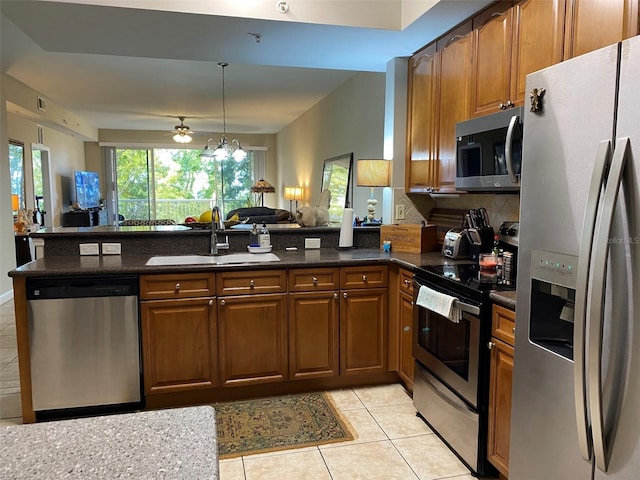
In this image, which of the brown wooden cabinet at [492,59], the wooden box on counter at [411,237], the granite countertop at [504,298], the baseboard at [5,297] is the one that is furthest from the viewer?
the baseboard at [5,297]

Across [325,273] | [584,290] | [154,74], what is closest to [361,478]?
[325,273]

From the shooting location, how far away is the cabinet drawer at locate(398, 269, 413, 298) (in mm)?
2751

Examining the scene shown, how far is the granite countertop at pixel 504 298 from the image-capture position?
1832mm

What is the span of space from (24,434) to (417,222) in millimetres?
3145

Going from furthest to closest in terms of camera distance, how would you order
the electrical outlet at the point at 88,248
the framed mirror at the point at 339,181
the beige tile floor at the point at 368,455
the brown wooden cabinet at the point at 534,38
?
the framed mirror at the point at 339,181
the electrical outlet at the point at 88,248
the beige tile floor at the point at 368,455
the brown wooden cabinet at the point at 534,38

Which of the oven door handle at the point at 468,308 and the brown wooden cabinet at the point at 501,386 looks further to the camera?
the oven door handle at the point at 468,308

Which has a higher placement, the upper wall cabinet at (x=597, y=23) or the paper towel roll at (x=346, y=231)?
the upper wall cabinet at (x=597, y=23)

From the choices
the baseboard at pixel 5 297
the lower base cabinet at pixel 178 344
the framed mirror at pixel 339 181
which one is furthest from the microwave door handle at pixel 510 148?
the baseboard at pixel 5 297

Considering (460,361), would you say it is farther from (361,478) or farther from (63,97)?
(63,97)

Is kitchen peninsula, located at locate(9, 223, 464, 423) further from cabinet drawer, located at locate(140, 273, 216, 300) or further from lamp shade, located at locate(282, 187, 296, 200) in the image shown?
lamp shade, located at locate(282, 187, 296, 200)

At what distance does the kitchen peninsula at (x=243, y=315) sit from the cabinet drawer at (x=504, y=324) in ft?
2.63

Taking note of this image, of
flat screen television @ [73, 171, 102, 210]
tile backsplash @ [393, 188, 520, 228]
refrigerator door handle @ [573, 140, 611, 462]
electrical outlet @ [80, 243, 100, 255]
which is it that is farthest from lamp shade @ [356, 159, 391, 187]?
flat screen television @ [73, 171, 102, 210]

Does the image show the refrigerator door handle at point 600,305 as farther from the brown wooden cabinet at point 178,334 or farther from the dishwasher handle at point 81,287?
the dishwasher handle at point 81,287

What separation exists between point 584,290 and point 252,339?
1980mm
